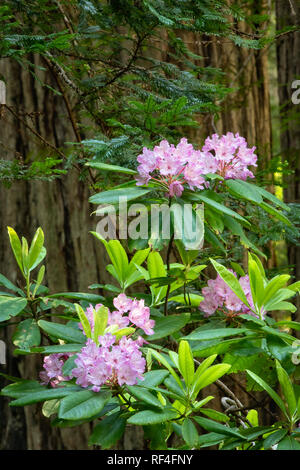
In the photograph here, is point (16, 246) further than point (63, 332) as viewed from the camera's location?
Yes

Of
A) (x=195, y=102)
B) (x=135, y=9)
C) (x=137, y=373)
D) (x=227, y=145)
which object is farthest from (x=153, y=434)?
(x=135, y=9)

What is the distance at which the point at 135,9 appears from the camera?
173 cm

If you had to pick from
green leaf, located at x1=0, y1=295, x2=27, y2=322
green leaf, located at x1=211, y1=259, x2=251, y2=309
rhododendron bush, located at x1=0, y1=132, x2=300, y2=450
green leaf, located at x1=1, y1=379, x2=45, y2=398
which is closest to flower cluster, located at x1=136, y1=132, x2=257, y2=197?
rhododendron bush, located at x1=0, y1=132, x2=300, y2=450

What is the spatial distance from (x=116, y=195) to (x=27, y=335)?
393 millimetres

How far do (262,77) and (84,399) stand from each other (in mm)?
2470

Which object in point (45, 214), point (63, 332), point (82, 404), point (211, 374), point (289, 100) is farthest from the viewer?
point (289, 100)

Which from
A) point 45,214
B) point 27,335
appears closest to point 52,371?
point 27,335

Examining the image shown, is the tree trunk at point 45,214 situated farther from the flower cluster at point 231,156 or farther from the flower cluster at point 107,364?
the flower cluster at point 107,364

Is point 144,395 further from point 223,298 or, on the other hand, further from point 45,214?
point 45,214

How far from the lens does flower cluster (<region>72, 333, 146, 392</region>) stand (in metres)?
1.01

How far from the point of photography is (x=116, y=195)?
1.15 metres

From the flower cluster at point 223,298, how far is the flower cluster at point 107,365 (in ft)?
1.12

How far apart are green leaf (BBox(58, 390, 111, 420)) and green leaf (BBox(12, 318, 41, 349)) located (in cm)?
28

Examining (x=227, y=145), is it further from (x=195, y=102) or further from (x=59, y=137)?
(x=59, y=137)
